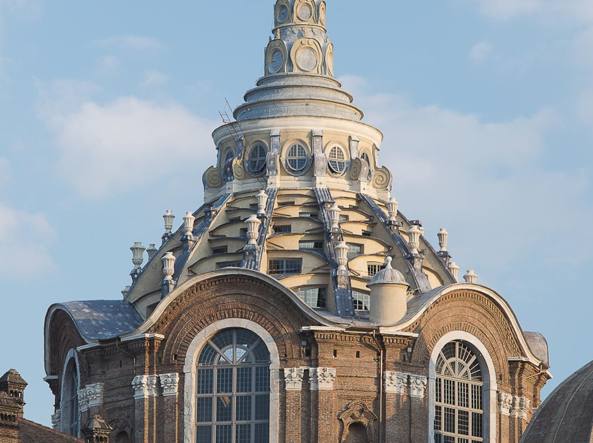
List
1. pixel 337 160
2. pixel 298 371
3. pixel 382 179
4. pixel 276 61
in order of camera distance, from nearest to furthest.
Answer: pixel 298 371 → pixel 337 160 → pixel 382 179 → pixel 276 61

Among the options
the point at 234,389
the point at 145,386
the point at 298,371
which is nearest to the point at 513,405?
the point at 298,371

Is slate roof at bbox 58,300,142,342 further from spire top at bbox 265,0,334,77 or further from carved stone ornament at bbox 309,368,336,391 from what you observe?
spire top at bbox 265,0,334,77

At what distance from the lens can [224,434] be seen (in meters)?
123

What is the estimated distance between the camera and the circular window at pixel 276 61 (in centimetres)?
13638

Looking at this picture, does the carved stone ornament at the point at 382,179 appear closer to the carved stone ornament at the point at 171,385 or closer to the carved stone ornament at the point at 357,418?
the carved stone ornament at the point at 357,418

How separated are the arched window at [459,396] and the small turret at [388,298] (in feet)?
11.4

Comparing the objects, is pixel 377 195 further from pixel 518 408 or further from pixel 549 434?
pixel 549 434

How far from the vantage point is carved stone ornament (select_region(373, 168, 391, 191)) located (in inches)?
5310

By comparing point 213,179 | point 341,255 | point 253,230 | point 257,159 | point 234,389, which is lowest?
point 234,389

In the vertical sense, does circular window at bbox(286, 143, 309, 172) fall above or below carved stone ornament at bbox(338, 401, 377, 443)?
above

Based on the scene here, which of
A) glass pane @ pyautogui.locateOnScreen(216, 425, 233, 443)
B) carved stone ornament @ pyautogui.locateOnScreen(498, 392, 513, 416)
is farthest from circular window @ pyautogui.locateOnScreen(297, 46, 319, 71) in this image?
glass pane @ pyautogui.locateOnScreen(216, 425, 233, 443)

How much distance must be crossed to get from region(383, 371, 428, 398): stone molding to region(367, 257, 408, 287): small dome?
4.12m

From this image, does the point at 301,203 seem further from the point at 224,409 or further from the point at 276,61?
the point at 224,409

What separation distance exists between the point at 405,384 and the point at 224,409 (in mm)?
8363
